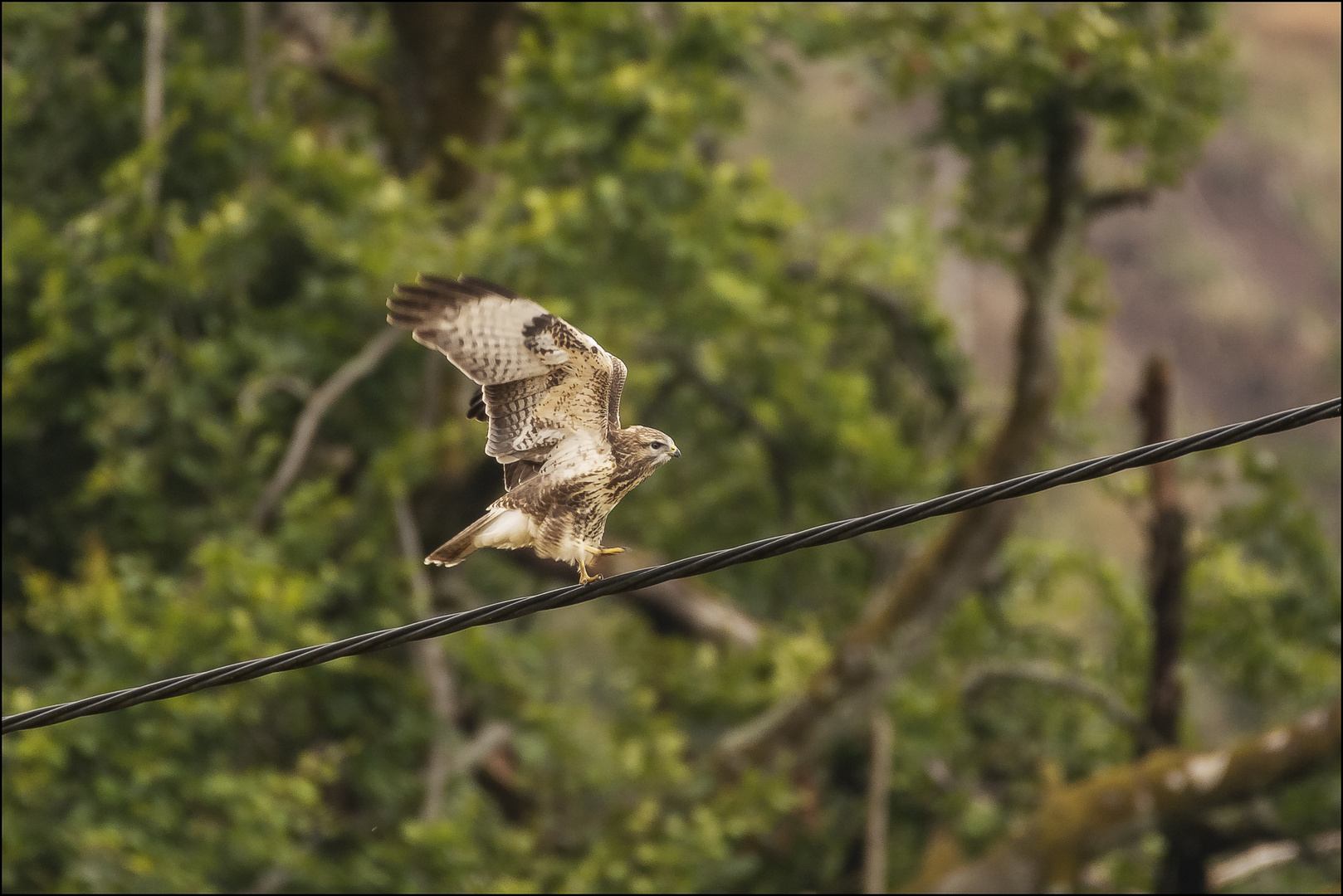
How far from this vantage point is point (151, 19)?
770cm

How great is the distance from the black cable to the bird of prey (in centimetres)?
97

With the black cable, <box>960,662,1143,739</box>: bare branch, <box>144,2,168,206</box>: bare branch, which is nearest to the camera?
the black cable

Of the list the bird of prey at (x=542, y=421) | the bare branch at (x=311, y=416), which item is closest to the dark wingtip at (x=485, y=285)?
the bird of prey at (x=542, y=421)

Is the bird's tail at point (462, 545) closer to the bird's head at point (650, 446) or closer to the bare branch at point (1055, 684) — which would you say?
the bird's head at point (650, 446)

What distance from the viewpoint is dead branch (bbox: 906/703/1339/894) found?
7559 millimetres

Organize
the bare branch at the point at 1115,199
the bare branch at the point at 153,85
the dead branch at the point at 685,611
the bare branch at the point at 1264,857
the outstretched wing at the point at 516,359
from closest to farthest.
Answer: the outstretched wing at the point at 516,359 → the bare branch at the point at 153,85 → the bare branch at the point at 1264,857 → the bare branch at the point at 1115,199 → the dead branch at the point at 685,611

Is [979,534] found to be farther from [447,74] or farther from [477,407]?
[477,407]

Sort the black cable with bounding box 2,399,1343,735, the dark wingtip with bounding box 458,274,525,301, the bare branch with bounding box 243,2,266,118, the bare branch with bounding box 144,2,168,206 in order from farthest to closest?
the bare branch with bounding box 243,2,266,118 → the bare branch with bounding box 144,2,168,206 → the dark wingtip with bounding box 458,274,525,301 → the black cable with bounding box 2,399,1343,735

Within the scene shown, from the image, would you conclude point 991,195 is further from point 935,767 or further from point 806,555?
point 935,767

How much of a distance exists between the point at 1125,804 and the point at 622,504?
431 centimetres

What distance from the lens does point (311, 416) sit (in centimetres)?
788

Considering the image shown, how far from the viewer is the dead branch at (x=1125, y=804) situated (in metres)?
7.56

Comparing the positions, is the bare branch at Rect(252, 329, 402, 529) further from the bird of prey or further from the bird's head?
the bird's head

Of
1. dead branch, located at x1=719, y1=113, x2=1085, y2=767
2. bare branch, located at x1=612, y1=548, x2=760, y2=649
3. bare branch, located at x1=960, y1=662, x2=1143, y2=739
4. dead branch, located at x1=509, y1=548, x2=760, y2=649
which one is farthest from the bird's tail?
bare branch, located at x1=960, y1=662, x2=1143, y2=739
